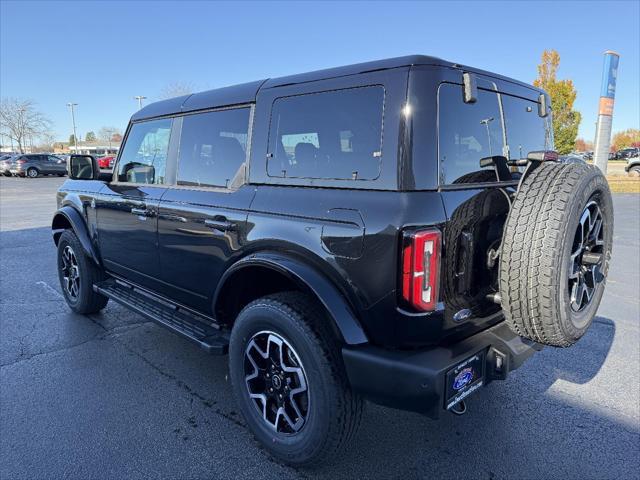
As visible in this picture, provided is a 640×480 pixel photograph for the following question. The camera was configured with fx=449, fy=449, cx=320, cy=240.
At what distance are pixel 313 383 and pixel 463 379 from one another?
0.70 m

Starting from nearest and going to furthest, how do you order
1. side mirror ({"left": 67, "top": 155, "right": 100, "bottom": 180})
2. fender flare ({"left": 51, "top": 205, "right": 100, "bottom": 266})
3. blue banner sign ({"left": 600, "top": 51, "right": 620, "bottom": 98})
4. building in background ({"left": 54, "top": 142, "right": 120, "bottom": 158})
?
side mirror ({"left": 67, "top": 155, "right": 100, "bottom": 180}) < fender flare ({"left": 51, "top": 205, "right": 100, "bottom": 266}) < blue banner sign ({"left": 600, "top": 51, "right": 620, "bottom": 98}) < building in background ({"left": 54, "top": 142, "right": 120, "bottom": 158})

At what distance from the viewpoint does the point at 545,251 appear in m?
1.97

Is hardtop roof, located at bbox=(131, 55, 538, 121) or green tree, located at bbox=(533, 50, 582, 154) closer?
hardtop roof, located at bbox=(131, 55, 538, 121)

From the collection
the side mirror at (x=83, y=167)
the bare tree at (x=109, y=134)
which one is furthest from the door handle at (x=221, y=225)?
the bare tree at (x=109, y=134)

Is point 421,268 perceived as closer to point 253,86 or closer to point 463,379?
point 463,379

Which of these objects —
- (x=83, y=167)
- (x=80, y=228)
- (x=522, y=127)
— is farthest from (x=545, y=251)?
(x=80, y=228)

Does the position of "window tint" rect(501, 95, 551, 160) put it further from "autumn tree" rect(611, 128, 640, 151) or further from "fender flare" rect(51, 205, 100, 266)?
"autumn tree" rect(611, 128, 640, 151)

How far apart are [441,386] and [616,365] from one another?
2432 mm

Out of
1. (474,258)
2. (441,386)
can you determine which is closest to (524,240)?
(474,258)

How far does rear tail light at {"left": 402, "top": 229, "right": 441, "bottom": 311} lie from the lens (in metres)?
1.91

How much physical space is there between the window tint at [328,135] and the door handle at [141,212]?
1.26 m

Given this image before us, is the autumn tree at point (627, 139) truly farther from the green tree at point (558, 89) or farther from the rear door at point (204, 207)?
the rear door at point (204, 207)

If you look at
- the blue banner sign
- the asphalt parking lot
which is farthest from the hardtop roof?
the blue banner sign

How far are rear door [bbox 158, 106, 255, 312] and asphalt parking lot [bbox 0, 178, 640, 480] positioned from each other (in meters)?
0.70
